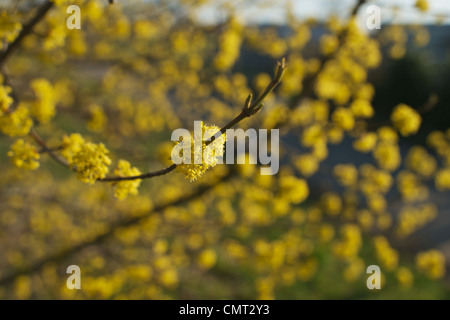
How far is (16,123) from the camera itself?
2133 mm

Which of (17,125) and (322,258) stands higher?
(17,125)

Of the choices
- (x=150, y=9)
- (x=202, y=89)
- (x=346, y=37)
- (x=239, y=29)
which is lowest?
(x=346, y=37)

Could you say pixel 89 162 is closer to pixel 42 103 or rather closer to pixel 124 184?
pixel 124 184

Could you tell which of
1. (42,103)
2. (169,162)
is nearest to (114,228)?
(42,103)

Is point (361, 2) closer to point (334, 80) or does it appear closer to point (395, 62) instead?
point (334, 80)

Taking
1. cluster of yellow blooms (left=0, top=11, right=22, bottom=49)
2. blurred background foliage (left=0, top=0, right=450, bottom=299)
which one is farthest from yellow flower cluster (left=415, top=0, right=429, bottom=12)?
cluster of yellow blooms (left=0, top=11, right=22, bottom=49)

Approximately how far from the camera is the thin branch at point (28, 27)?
2.16 m

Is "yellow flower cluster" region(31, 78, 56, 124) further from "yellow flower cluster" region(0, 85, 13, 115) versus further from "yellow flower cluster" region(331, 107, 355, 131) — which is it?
"yellow flower cluster" region(331, 107, 355, 131)

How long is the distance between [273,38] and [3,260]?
607cm

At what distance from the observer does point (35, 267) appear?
4402mm

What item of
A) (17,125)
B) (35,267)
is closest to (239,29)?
(17,125)

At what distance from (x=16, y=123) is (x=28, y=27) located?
622 millimetres

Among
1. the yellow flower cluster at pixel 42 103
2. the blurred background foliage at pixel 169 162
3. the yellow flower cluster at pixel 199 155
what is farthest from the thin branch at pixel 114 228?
the yellow flower cluster at pixel 199 155

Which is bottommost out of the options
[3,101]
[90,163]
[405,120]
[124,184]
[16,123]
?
[124,184]
